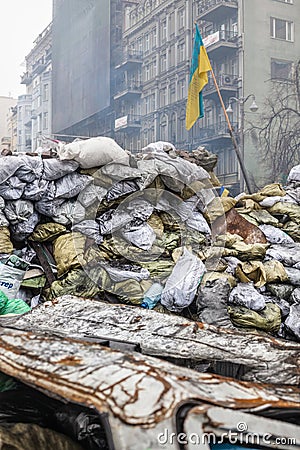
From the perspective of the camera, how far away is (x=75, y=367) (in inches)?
40.2

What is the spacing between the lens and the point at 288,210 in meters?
5.30

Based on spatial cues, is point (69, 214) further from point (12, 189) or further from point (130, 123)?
point (130, 123)

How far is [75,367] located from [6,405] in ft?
1.31

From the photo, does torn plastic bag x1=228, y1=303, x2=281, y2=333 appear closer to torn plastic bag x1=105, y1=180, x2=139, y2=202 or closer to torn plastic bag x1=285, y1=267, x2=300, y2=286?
torn plastic bag x1=285, y1=267, x2=300, y2=286

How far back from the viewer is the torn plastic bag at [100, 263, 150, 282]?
3.93 m

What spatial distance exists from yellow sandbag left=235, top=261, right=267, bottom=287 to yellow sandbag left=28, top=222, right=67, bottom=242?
1.47 m

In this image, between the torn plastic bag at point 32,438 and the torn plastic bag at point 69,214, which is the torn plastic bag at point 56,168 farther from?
the torn plastic bag at point 32,438

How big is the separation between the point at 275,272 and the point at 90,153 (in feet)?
6.00

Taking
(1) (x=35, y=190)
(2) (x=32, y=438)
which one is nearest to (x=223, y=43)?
(1) (x=35, y=190)

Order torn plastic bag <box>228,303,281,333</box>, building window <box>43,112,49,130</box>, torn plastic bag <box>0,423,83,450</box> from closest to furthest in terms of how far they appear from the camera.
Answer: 1. torn plastic bag <box>0,423,83,450</box>
2. torn plastic bag <box>228,303,281,333</box>
3. building window <box>43,112,49,130</box>

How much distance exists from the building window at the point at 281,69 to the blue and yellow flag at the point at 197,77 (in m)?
14.3

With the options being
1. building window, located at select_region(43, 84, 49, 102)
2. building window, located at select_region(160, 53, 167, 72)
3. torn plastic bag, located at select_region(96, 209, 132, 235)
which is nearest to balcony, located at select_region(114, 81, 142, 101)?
building window, located at select_region(160, 53, 167, 72)

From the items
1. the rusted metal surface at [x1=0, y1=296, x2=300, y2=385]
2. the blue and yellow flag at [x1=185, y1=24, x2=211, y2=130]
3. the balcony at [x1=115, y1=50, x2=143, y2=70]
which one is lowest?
the rusted metal surface at [x1=0, y1=296, x2=300, y2=385]

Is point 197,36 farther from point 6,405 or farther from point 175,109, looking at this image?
point 175,109
